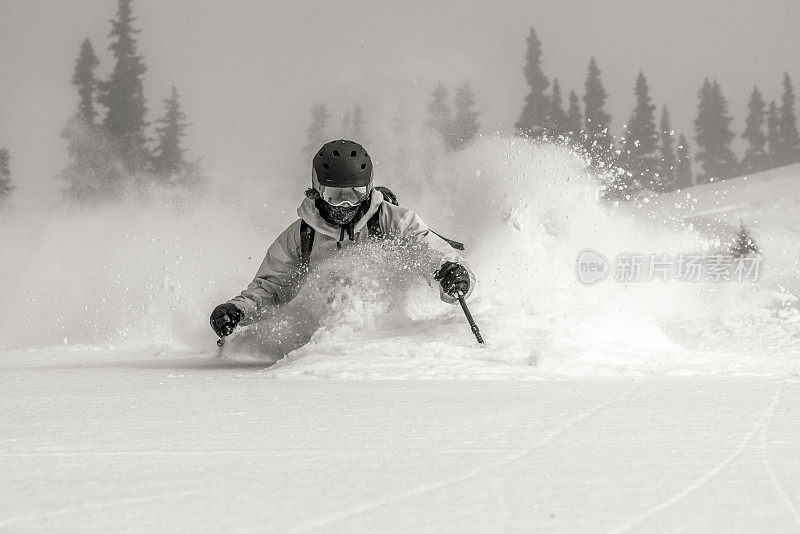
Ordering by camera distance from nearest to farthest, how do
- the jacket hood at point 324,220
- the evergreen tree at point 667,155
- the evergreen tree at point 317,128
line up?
the jacket hood at point 324,220
the evergreen tree at point 317,128
the evergreen tree at point 667,155

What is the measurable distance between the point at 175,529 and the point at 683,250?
50.9ft

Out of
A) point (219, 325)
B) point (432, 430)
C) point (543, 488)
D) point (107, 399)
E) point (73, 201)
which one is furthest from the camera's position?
point (73, 201)

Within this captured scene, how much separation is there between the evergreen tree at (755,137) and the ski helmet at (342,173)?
47.2 meters

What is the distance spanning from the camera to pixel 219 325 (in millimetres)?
5551

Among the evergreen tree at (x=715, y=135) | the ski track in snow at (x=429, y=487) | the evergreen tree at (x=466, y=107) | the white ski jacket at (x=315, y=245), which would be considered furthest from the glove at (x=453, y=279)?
the evergreen tree at (x=715, y=135)

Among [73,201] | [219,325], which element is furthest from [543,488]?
[73,201]

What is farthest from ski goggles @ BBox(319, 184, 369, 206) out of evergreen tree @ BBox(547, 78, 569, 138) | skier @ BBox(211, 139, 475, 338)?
evergreen tree @ BBox(547, 78, 569, 138)

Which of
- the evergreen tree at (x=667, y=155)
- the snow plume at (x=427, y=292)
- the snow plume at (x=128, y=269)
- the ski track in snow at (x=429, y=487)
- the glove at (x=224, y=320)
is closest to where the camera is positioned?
the ski track in snow at (x=429, y=487)

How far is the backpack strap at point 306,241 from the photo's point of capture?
6.12 meters

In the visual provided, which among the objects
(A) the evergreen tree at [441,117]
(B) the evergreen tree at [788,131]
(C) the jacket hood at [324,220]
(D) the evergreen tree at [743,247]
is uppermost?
(B) the evergreen tree at [788,131]

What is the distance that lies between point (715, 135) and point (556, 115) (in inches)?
575

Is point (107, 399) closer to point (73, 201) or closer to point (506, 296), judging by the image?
point (506, 296)

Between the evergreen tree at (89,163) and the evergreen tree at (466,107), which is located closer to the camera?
the evergreen tree at (89,163)

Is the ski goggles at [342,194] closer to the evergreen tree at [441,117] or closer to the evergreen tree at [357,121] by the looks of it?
the evergreen tree at [441,117]
